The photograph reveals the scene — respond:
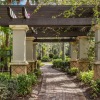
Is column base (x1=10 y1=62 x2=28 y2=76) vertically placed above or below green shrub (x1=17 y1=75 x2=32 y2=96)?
above

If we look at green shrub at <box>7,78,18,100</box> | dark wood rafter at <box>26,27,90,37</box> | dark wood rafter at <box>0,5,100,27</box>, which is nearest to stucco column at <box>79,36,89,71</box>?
dark wood rafter at <box>26,27,90,37</box>

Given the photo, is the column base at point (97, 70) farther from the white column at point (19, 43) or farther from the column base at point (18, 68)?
the white column at point (19, 43)

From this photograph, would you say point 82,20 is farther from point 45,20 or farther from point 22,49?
point 22,49

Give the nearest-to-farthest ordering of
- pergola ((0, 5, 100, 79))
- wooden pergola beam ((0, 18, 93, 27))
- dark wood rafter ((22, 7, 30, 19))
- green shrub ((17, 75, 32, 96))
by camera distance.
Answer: green shrub ((17, 75, 32, 96)) < dark wood rafter ((22, 7, 30, 19)) < pergola ((0, 5, 100, 79)) < wooden pergola beam ((0, 18, 93, 27))

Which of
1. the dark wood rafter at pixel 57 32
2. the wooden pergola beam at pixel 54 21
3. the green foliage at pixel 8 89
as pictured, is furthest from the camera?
the dark wood rafter at pixel 57 32

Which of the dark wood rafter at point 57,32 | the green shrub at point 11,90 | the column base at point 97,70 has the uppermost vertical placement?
the dark wood rafter at point 57,32

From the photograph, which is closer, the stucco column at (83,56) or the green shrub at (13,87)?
the green shrub at (13,87)

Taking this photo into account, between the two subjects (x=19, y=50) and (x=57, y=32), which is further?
(x=57, y=32)

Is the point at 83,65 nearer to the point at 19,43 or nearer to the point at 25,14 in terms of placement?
the point at 19,43

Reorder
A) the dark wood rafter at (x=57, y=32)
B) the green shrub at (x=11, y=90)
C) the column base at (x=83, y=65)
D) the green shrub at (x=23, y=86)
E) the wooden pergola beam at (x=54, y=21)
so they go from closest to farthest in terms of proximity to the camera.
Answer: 1. the green shrub at (x=11, y=90)
2. the green shrub at (x=23, y=86)
3. the wooden pergola beam at (x=54, y=21)
4. the dark wood rafter at (x=57, y=32)
5. the column base at (x=83, y=65)

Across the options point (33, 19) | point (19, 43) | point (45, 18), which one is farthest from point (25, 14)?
point (19, 43)

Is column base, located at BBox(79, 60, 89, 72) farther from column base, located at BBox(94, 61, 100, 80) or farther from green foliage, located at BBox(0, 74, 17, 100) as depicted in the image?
green foliage, located at BBox(0, 74, 17, 100)

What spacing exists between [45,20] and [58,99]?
12.7 feet

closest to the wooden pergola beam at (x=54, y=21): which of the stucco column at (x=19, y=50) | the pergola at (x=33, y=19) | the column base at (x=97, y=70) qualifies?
the pergola at (x=33, y=19)
